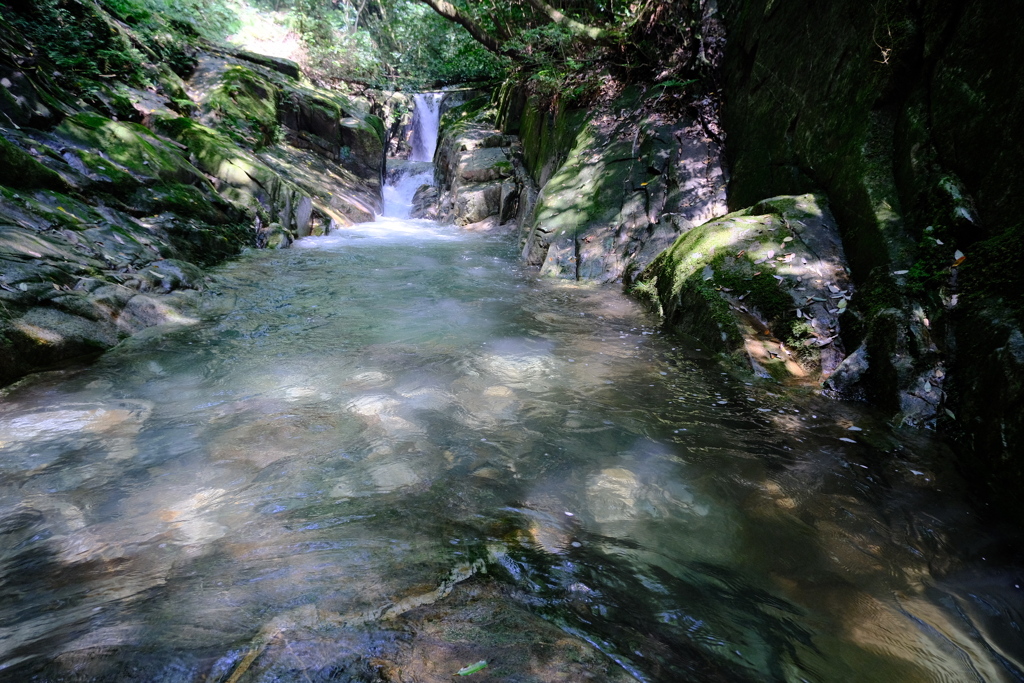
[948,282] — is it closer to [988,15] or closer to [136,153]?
[988,15]

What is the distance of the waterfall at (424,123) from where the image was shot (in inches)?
789

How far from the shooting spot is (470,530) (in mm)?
2084

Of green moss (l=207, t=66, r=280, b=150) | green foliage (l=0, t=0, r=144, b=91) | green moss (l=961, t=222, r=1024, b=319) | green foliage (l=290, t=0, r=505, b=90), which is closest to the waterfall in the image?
green foliage (l=290, t=0, r=505, b=90)

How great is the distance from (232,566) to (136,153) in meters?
7.92

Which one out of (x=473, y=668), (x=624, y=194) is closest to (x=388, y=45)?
(x=624, y=194)

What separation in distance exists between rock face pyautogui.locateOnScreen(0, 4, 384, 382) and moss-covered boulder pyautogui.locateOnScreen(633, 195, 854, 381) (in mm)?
5072

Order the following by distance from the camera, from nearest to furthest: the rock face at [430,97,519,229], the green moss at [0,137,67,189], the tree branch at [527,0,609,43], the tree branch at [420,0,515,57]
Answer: the green moss at [0,137,67,189] < the tree branch at [527,0,609,43] < the tree branch at [420,0,515,57] < the rock face at [430,97,519,229]

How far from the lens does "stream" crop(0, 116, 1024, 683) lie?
147 centimetres

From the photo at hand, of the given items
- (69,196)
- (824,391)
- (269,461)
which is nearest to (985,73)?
(824,391)

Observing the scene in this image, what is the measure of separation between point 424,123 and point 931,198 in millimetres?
19684

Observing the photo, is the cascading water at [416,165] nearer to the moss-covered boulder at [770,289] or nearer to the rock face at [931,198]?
the moss-covered boulder at [770,289]

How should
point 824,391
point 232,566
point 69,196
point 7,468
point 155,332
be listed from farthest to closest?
point 69,196, point 155,332, point 824,391, point 7,468, point 232,566

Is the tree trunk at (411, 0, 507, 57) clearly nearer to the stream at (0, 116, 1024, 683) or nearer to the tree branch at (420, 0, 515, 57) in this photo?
the tree branch at (420, 0, 515, 57)

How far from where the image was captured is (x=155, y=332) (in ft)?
14.3
